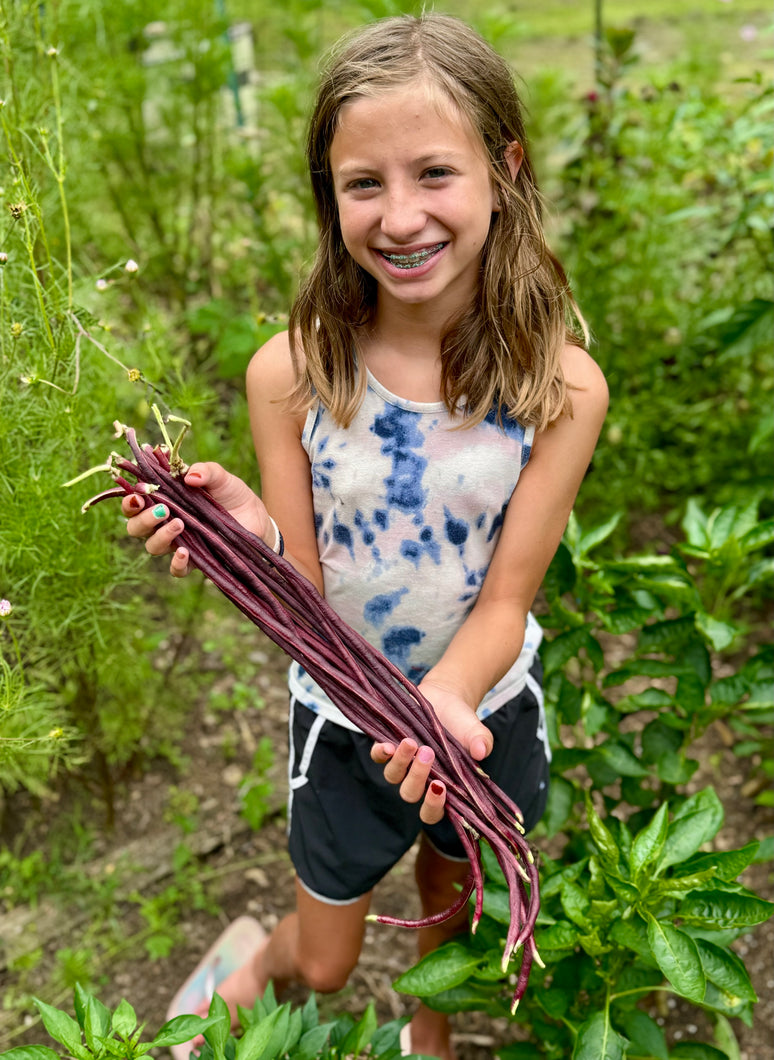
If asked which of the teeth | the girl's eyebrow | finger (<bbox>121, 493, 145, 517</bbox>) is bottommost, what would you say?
finger (<bbox>121, 493, 145, 517</bbox>)

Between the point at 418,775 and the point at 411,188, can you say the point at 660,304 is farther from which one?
the point at 418,775

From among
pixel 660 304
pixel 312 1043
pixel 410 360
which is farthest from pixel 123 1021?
pixel 660 304

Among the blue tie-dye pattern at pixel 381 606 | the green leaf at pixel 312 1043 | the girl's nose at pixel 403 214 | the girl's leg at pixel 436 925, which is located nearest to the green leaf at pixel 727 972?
the girl's leg at pixel 436 925

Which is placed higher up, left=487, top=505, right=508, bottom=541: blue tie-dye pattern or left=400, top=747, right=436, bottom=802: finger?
left=487, top=505, right=508, bottom=541: blue tie-dye pattern

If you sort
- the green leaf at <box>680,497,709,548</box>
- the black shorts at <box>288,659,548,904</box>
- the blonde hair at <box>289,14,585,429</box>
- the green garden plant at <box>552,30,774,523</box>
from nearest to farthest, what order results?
1. the blonde hair at <box>289,14,585,429</box>
2. the black shorts at <box>288,659,548,904</box>
3. the green leaf at <box>680,497,709,548</box>
4. the green garden plant at <box>552,30,774,523</box>

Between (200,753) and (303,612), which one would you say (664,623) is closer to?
(303,612)

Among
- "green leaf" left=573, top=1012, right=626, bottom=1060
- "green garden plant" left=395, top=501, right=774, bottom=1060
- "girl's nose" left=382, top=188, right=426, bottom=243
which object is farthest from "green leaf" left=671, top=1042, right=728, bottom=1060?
"girl's nose" left=382, top=188, right=426, bottom=243

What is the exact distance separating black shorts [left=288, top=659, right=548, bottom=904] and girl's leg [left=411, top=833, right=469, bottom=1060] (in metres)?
0.19

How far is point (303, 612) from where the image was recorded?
139 cm

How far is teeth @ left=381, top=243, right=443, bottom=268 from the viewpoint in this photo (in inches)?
58.5

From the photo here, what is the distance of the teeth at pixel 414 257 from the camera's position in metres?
1.49

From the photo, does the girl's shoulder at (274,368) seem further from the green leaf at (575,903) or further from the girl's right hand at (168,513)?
the green leaf at (575,903)

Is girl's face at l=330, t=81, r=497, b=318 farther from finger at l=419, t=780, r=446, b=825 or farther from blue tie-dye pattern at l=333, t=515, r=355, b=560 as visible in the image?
finger at l=419, t=780, r=446, b=825

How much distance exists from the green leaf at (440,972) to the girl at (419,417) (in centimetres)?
19
